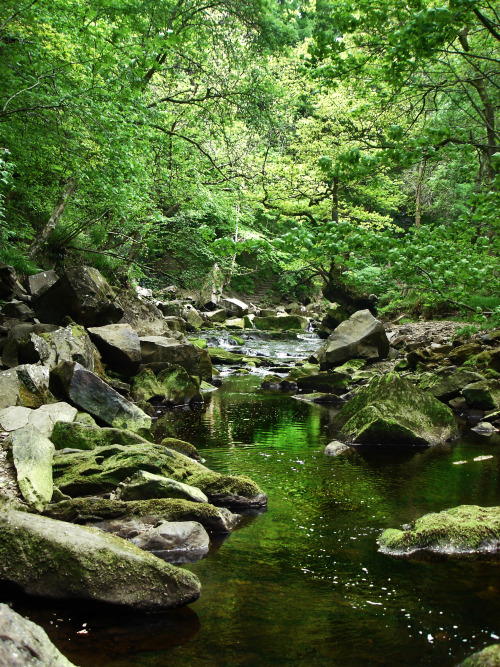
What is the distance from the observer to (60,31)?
31.1 ft

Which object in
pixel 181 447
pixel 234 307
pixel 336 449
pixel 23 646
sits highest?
pixel 234 307

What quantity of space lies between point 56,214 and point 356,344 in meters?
9.87

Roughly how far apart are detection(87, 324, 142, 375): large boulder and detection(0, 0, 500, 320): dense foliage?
3085 millimetres

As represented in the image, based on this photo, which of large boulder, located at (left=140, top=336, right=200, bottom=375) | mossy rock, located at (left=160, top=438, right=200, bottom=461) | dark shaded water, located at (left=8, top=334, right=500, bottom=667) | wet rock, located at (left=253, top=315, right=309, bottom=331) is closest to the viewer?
dark shaded water, located at (left=8, top=334, right=500, bottom=667)

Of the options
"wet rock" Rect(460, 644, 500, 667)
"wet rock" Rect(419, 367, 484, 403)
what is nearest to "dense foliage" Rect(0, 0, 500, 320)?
"wet rock" Rect(419, 367, 484, 403)

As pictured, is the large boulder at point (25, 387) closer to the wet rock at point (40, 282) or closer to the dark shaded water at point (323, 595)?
the dark shaded water at point (323, 595)

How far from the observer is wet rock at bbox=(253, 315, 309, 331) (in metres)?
29.2

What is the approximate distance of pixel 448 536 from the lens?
4.81m

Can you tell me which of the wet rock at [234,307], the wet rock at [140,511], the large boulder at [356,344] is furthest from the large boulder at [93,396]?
the wet rock at [234,307]

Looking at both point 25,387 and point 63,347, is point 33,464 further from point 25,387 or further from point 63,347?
point 63,347

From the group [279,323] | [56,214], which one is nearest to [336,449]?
[56,214]

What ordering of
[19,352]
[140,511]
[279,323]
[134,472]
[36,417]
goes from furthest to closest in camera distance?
[279,323], [19,352], [36,417], [134,472], [140,511]

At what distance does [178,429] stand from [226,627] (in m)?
6.48

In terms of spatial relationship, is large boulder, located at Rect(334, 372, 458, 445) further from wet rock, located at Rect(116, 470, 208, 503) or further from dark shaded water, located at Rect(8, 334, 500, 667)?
wet rock, located at Rect(116, 470, 208, 503)
